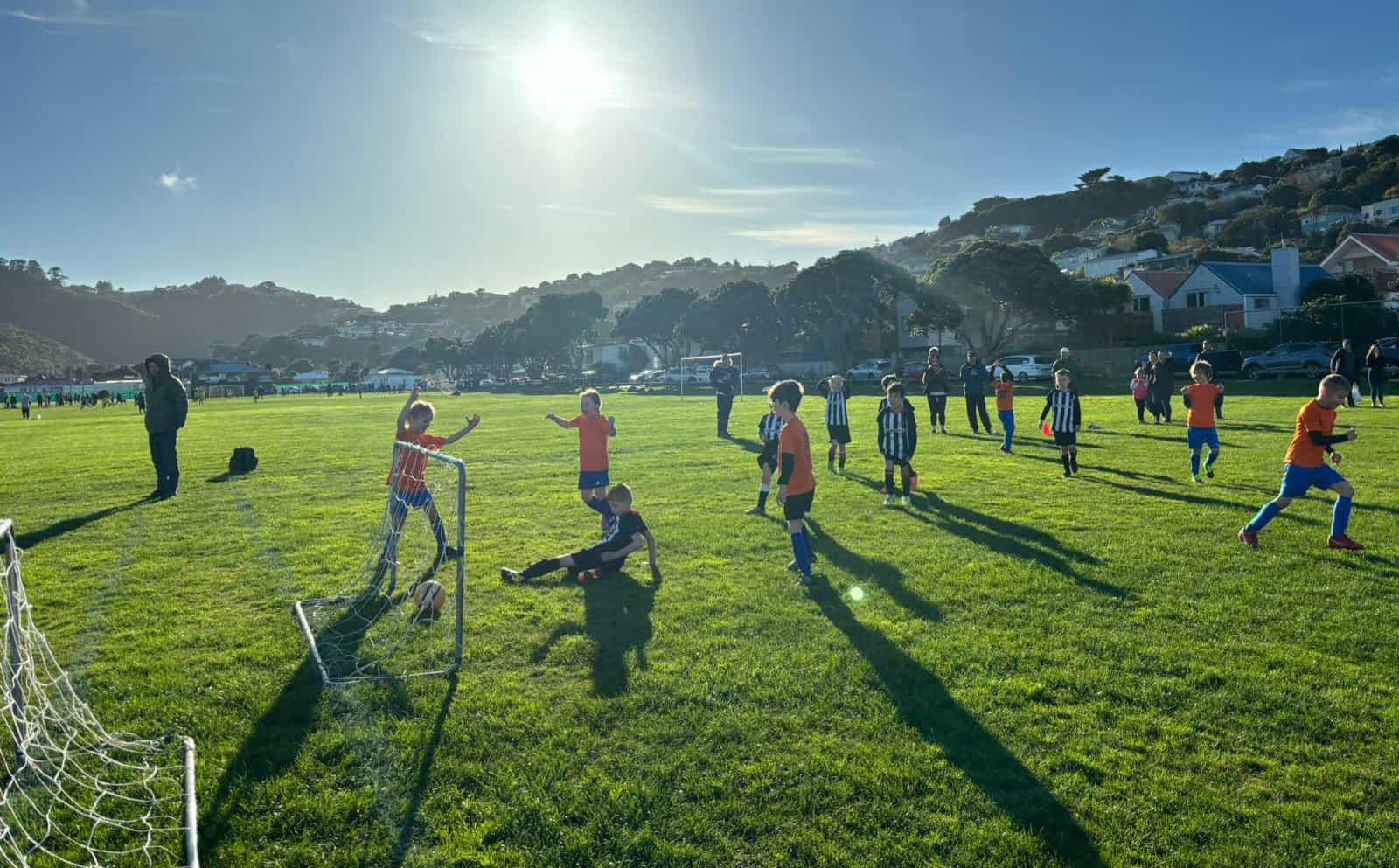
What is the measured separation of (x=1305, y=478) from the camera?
7.95 metres

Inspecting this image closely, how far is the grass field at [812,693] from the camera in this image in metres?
3.67

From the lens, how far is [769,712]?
4.83m

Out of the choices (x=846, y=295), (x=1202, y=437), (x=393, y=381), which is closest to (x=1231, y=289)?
(x=846, y=295)

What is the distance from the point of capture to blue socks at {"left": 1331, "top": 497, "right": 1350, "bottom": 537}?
786cm

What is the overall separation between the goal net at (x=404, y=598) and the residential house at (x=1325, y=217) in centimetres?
11698

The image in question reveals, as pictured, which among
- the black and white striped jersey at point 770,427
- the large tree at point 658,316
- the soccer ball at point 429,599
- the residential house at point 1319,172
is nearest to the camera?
the soccer ball at point 429,599

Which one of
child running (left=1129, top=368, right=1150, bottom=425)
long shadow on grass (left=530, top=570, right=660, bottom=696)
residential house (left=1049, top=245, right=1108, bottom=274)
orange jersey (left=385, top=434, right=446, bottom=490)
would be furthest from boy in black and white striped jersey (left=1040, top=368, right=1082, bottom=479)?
residential house (left=1049, top=245, right=1108, bottom=274)

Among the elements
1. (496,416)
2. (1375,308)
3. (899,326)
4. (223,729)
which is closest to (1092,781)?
(223,729)

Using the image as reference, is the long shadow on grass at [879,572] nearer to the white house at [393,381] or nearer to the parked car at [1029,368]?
the parked car at [1029,368]

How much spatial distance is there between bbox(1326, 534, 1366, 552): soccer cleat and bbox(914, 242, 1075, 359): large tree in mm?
48865

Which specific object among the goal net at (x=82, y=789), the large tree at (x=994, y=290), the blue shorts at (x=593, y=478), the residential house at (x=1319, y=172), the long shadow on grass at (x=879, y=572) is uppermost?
the residential house at (x=1319, y=172)

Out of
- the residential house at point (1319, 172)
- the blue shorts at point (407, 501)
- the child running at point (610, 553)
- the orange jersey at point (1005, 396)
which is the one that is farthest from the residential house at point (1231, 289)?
the residential house at point (1319, 172)

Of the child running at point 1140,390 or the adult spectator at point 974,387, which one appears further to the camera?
the child running at point 1140,390

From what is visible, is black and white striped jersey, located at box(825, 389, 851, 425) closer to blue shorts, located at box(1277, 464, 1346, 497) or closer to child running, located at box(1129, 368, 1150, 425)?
blue shorts, located at box(1277, 464, 1346, 497)
